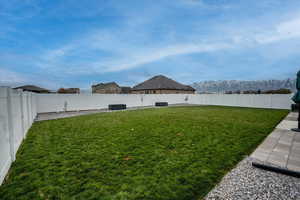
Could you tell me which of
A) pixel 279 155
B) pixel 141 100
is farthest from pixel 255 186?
pixel 141 100

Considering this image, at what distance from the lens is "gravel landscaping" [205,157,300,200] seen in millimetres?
1677

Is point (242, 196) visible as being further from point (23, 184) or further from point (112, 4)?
point (112, 4)

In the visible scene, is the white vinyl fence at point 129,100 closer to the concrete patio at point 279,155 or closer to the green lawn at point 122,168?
the green lawn at point 122,168

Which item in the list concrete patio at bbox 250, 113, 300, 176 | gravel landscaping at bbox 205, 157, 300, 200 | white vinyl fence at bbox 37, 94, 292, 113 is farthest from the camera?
white vinyl fence at bbox 37, 94, 292, 113

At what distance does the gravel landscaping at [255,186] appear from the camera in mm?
1677

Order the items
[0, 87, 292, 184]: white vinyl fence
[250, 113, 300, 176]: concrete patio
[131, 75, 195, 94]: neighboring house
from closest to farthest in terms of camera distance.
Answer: [250, 113, 300, 176]: concrete patio → [0, 87, 292, 184]: white vinyl fence → [131, 75, 195, 94]: neighboring house

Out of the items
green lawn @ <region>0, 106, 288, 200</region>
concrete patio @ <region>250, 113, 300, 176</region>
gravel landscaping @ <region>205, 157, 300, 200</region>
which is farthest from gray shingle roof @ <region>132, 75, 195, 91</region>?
gravel landscaping @ <region>205, 157, 300, 200</region>

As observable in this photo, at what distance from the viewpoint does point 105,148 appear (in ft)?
10.7

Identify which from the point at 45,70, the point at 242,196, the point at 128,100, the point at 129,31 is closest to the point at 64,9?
the point at 129,31

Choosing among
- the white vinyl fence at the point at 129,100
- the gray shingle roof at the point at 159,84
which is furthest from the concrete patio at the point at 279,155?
the gray shingle roof at the point at 159,84

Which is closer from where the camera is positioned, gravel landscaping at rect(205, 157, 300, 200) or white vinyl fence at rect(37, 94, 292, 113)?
gravel landscaping at rect(205, 157, 300, 200)

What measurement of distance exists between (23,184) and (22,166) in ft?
2.31

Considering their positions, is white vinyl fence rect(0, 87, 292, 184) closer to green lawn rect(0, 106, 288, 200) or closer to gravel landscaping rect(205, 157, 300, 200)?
green lawn rect(0, 106, 288, 200)

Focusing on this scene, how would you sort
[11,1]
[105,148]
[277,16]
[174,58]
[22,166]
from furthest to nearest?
[174,58] → [277,16] → [11,1] → [105,148] → [22,166]
